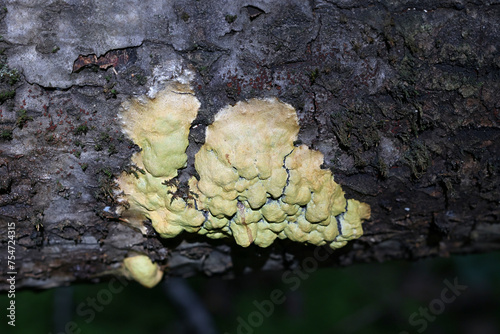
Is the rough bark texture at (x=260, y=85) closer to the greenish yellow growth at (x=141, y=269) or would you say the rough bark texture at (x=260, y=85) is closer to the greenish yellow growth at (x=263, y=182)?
the greenish yellow growth at (x=263, y=182)

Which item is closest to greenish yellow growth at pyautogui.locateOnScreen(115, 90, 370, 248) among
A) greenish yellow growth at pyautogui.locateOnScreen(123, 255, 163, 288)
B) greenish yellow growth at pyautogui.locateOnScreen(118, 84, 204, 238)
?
greenish yellow growth at pyautogui.locateOnScreen(118, 84, 204, 238)

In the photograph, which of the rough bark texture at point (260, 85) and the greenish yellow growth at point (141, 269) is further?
the greenish yellow growth at point (141, 269)

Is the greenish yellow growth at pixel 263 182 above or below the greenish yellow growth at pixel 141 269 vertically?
above

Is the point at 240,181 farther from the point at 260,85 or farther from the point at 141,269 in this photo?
the point at 141,269

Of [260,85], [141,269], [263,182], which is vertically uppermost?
[260,85]

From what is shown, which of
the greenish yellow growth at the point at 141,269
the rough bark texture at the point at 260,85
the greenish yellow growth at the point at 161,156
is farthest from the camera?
the greenish yellow growth at the point at 141,269

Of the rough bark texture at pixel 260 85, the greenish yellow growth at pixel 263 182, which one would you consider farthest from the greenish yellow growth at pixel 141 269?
the greenish yellow growth at pixel 263 182

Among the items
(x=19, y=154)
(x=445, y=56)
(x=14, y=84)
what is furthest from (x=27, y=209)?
(x=445, y=56)

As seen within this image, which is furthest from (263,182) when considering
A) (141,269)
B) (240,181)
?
(141,269)
